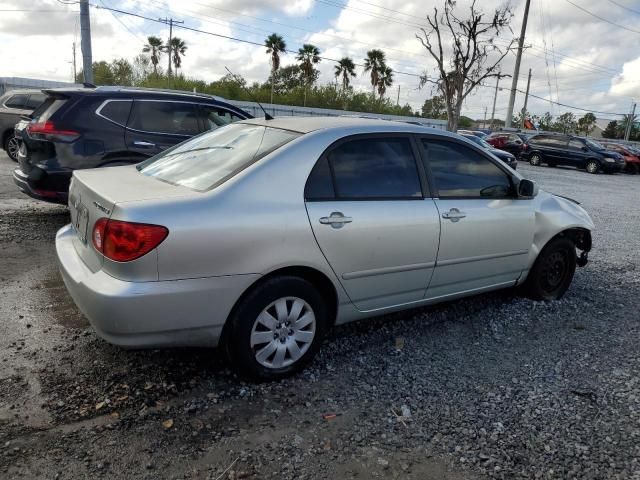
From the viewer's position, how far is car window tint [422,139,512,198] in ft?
13.1

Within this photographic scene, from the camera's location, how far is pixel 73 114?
600 centimetres

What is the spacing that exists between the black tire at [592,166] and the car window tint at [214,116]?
22155 mm

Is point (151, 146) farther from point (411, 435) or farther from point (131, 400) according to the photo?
point (411, 435)

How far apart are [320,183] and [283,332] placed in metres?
0.95

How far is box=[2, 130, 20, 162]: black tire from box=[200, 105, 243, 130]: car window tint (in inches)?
279

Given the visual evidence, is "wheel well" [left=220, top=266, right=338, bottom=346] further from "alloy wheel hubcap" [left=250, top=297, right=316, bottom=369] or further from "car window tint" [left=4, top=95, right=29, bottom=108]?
"car window tint" [left=4, top=95, right=29, bottom=108]

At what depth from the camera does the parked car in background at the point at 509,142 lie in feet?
87.6

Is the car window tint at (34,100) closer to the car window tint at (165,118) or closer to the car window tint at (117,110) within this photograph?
the car window tint at (165,118)

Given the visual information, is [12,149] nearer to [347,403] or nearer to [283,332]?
[283,332]

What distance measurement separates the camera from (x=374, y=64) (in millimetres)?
52656

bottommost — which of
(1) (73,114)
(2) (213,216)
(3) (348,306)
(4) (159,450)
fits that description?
(4) (159,450)

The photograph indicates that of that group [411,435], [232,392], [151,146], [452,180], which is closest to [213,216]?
[232,392]

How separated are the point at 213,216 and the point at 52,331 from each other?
181cm

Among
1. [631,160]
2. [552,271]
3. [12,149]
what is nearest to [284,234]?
[552,271]
